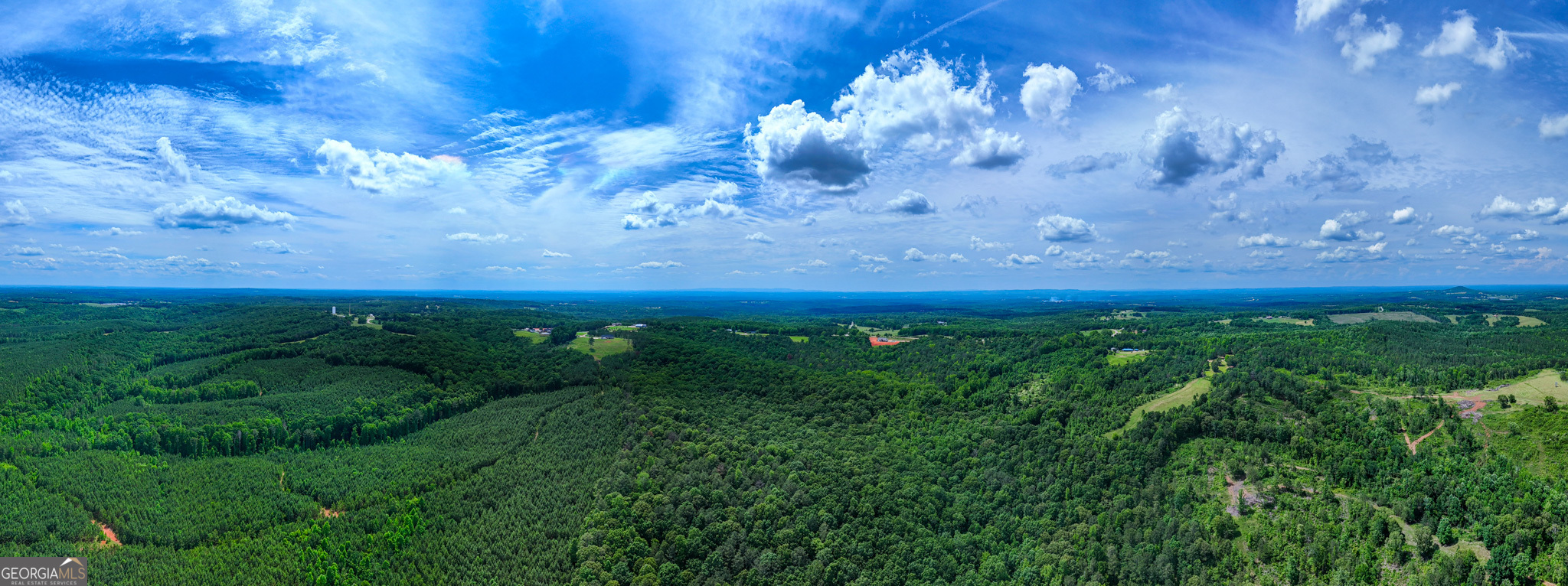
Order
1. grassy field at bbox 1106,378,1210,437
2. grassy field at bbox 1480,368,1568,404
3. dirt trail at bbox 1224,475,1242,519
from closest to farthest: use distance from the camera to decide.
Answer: dirt trail at bbox 1224,475,1242,519
grassy field at bbox 1480,368,1568,404
grassy field at bbox 1106,378,1210,437

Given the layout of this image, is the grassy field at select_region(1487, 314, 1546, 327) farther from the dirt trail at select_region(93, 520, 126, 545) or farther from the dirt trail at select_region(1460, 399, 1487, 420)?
the dirt trail at select_region(93, 520, 126, 545)

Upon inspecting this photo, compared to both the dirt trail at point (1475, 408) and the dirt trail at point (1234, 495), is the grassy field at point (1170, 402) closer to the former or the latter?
the dirt trail at point (1234, 495)

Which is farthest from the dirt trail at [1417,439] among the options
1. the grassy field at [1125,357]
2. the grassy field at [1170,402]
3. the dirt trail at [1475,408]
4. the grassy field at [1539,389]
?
the grassy field at [1125,357]

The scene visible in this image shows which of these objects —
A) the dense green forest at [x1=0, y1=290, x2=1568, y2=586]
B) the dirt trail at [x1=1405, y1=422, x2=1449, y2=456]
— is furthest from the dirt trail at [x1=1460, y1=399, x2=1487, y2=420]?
the dirt trail at [x1=1405, y1=422, x2=1449, y2=456]

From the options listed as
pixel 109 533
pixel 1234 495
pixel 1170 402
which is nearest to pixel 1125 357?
pixel 1170 402

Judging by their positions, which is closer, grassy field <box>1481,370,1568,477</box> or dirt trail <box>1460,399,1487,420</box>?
grassy field <box>1481,370,1568,477</box>

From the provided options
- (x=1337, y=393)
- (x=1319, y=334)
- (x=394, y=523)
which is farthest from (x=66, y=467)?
(x=1319, y=334)

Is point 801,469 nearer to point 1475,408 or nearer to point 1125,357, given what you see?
point 1475,408
